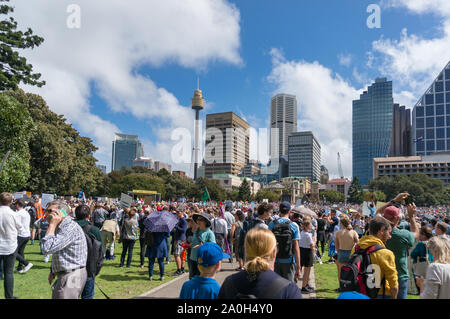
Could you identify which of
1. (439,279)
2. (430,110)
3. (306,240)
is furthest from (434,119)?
(439,279)

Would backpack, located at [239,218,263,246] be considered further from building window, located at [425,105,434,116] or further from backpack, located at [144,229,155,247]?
building window, located at [425,105,434,116]

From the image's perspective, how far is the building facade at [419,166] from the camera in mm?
127938

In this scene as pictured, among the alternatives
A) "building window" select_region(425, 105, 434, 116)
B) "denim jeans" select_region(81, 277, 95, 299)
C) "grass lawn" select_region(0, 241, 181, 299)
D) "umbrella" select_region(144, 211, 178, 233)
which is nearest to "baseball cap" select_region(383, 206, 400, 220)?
"denim jeans" select_region(81, 277, 95, 299)

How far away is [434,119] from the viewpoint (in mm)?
169875

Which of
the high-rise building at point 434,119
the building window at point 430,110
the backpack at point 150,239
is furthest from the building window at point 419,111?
the backpack at point 150,239

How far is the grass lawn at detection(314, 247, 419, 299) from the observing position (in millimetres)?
7475

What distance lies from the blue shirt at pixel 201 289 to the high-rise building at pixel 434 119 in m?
191

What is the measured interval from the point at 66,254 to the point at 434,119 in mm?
204658

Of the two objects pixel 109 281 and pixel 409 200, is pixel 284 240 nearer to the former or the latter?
pixel 409 200

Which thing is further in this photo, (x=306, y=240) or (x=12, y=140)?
(x=12, y=140)

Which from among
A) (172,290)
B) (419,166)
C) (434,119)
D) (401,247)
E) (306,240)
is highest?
(434,119)

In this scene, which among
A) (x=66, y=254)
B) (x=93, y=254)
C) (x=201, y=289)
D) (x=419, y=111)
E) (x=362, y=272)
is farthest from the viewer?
(x=419, y=111)

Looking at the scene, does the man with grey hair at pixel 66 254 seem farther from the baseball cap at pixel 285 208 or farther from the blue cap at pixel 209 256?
the baseball cap at pixel 285 208

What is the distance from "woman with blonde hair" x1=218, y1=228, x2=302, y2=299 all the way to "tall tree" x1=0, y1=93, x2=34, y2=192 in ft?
53.4
